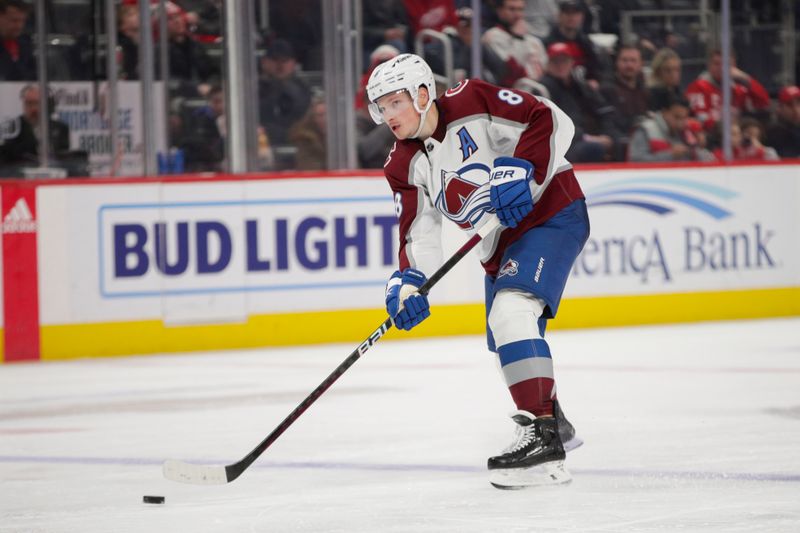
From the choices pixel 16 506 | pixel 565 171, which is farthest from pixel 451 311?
pixel 16 506

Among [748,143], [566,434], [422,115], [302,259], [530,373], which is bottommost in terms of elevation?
[566,434]

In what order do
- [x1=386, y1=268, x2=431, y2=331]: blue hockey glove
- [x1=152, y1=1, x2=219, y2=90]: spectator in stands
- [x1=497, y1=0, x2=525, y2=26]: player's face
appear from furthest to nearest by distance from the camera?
1. [x1=497, y1=0, x2=525, y2=26]: player's face
2. [x1=152, y1=1, x2=219, y2=90]: spectator in stands
3. [x1=386, y1=268, x2=431, y2=331]: blue hockey glove

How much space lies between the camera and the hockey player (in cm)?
334

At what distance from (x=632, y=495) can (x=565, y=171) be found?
89cm

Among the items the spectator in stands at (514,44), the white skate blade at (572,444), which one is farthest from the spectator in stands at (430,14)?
the white skate blade at (572,444)

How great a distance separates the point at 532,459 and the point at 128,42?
4164 millimetres

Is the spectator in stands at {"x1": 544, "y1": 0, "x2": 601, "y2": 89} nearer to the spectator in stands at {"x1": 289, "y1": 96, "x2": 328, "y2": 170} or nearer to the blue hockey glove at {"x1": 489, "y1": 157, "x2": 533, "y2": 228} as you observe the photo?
the spectator in stands at {"x1": 289, "y1": 96, "x2": 328, "y2": 170}

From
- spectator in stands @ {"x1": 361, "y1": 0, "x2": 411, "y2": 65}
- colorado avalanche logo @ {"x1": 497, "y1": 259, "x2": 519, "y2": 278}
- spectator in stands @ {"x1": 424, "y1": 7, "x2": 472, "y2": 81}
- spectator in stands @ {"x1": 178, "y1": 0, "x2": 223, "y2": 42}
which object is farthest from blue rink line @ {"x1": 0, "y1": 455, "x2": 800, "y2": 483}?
spectator in stands @ {"x1": 424, "y1": 7, "x2": 472, "y2": 81}

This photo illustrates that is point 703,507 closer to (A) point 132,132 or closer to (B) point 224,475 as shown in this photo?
(B) point 224,475

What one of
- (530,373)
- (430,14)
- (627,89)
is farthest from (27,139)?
(530,373)

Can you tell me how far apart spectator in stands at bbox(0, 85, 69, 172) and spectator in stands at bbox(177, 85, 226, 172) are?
2.07ft

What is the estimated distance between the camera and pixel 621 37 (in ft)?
26.9

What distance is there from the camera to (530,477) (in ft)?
10.9

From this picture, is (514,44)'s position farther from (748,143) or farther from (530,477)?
(530,477)
